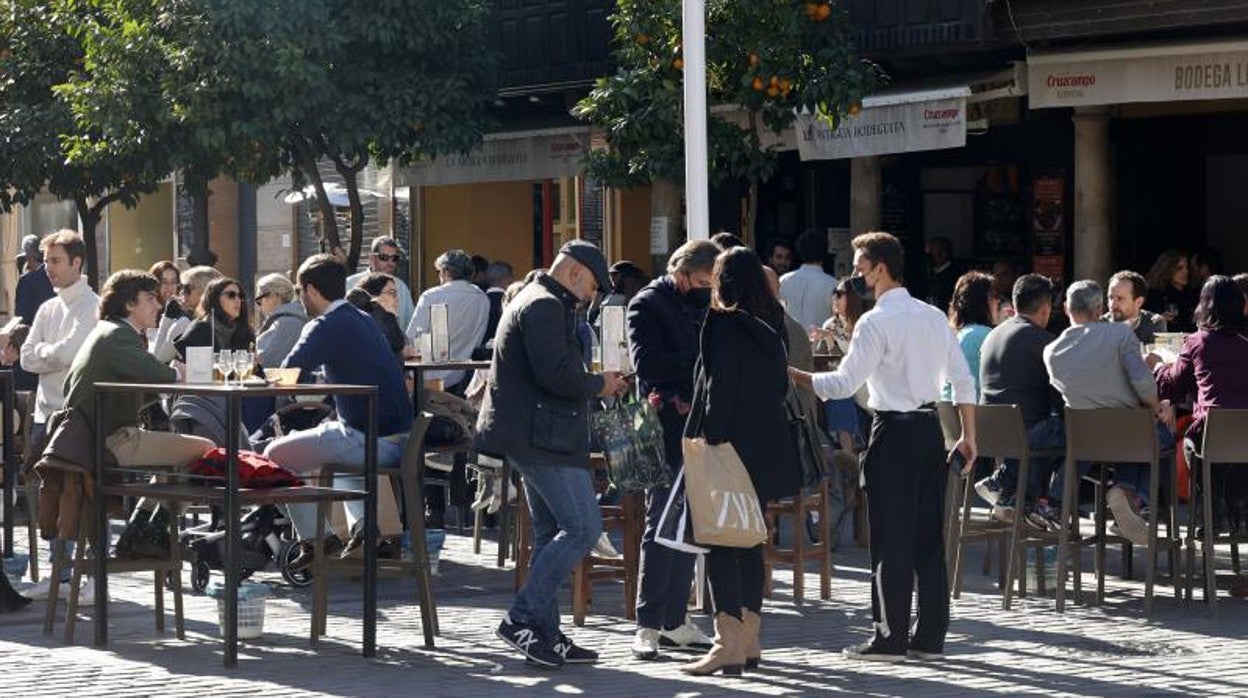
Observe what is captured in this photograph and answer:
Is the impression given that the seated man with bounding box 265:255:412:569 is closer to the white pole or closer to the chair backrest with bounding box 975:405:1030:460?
the white pole

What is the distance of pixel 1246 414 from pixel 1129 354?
790 millimetres

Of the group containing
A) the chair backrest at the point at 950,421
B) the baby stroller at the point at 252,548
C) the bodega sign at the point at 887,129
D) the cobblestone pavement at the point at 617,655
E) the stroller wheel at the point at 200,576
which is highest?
the bodega sign at the point at 887,129

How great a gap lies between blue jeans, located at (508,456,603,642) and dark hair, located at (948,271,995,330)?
404 cm

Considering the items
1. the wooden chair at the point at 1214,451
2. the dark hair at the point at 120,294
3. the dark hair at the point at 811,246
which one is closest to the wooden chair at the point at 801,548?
the wooden chair at the point at 1214,451

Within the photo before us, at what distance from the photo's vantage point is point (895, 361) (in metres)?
10.4

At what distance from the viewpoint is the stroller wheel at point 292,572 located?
13.1m

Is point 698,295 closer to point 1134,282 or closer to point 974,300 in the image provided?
point 974,300

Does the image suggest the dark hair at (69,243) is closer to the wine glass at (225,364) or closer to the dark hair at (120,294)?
the dark hair at (120,294)

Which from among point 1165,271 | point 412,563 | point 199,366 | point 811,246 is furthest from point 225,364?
point 1165,271

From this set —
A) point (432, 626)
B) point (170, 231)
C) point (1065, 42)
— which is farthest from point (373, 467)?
point (170, 231)

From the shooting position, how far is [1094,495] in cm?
1370

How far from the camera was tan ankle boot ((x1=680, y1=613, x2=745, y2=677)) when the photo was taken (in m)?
10.2

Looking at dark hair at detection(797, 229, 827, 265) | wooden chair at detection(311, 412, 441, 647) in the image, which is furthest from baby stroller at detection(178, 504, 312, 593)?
dark hair at detection(797, 229, 827, 265)

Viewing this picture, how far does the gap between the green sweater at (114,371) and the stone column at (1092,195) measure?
1132 centimetres
